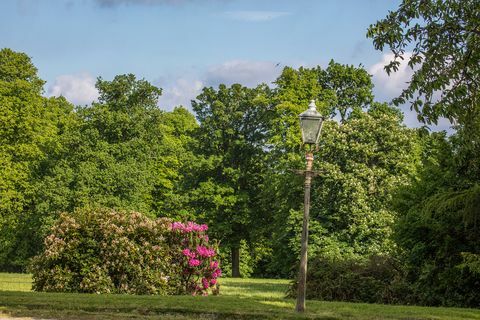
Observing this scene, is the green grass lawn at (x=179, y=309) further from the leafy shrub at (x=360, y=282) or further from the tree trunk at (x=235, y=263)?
the tree trunk at (x=235, y=263)

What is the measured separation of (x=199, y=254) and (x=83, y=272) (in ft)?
11.8

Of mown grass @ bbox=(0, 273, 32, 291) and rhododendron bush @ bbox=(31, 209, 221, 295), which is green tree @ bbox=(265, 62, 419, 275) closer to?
mown grass @ bbox=(0, 273, 32, 291)

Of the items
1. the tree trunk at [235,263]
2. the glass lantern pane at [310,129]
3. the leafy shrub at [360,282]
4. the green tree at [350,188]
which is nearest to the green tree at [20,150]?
the tree trunk at [235,263]

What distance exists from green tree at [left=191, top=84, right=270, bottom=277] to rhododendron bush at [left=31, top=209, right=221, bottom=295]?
87.1 feet

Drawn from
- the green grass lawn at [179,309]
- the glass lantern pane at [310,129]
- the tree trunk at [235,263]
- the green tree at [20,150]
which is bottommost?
the green grass lawn at [179,309]

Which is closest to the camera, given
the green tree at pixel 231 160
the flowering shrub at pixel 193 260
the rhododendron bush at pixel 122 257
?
the rhododendron bush at pixel 122 257

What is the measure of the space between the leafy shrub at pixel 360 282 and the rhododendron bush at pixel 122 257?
3192 mm

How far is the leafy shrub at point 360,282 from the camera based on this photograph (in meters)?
23.2

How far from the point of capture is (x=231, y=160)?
53531mm

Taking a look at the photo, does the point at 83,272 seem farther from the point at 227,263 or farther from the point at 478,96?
the point at 227,263

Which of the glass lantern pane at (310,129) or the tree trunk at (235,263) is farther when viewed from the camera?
the tree trunk at (235,263)

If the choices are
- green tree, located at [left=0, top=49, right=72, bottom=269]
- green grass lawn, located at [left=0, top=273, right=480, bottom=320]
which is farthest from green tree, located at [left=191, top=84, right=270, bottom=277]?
green grass lawn, located at [left=0, top=273, right=480, bottom=320]

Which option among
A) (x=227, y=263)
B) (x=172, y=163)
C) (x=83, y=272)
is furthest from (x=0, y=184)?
(x=83, y=272)

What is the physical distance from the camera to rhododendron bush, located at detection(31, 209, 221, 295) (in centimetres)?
2314
